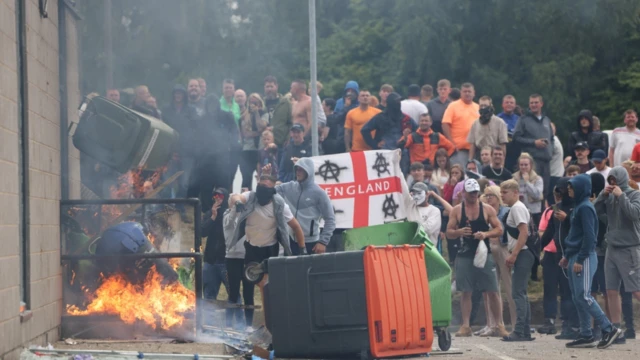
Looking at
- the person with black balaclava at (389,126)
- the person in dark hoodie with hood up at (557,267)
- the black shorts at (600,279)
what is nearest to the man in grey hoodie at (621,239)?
the person in dark hoodie with hood up at (557,267)

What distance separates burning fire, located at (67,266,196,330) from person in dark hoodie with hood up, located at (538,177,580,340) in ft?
13.4

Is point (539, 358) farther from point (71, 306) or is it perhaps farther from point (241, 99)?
point (241, 99)

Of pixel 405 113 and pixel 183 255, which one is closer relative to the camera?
pixel 183 255

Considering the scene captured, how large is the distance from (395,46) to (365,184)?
12.9m

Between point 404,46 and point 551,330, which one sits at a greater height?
point 404,46

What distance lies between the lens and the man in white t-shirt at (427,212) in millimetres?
14633

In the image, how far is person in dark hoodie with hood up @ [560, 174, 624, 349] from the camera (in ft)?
39.8

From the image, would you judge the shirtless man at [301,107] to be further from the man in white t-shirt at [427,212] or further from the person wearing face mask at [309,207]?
the person wearing face mask at [309,207]

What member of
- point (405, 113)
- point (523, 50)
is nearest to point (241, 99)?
point (405, 113)

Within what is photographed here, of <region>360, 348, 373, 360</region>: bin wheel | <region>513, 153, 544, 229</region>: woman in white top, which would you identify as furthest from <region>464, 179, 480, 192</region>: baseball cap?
<region>360, 348, 373, 360</region>: bin wheel

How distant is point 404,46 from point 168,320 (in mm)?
14321

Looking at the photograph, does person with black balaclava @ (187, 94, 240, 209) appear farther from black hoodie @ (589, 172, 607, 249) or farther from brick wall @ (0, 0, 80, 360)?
black hoodie @ (589, 172, 607, 249)

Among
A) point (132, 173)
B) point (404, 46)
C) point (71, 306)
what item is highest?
point (404, 46)

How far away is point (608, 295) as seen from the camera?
1283 centimetres
